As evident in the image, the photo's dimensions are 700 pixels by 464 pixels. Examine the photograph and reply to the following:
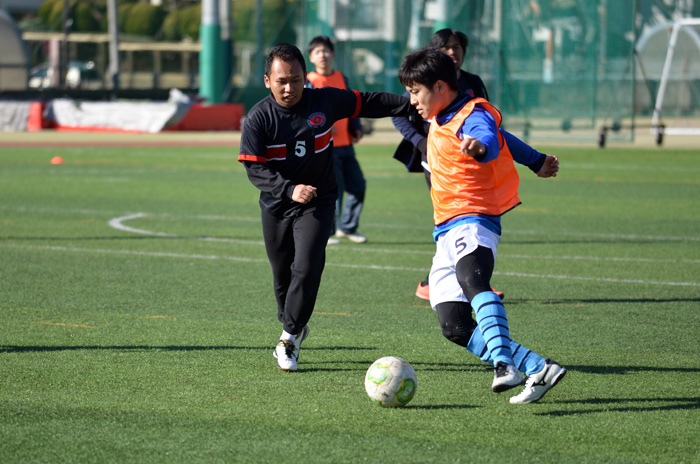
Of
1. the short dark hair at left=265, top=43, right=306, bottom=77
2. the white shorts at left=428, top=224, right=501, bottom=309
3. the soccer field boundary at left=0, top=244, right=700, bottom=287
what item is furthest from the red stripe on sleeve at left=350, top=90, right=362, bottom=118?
the soccer field boundary at left=0, top=244, right=700, bottom=287

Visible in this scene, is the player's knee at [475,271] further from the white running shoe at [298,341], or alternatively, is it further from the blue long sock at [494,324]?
the white running shoe at [298,341]

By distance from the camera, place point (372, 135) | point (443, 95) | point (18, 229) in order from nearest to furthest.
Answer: point (443, 95)
point (18, 229)
point (372, 135)

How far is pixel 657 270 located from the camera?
9062 millimetres

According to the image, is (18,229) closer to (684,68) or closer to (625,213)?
(625,213)

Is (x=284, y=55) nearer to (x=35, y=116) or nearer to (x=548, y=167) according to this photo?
(x=548, y=167)

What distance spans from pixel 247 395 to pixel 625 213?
946 centimetres

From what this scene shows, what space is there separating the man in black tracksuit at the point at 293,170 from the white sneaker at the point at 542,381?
1403 millimetres

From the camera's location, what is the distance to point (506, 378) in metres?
4.63

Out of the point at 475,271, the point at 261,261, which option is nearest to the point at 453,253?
the point at 475,271

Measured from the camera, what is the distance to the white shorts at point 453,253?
4.82 metres

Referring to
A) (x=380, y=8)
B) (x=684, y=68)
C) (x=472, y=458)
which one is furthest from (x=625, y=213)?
(x=380, y=8)

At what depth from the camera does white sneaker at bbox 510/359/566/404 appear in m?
4.73

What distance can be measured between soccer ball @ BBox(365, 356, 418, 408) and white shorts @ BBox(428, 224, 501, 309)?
44cm

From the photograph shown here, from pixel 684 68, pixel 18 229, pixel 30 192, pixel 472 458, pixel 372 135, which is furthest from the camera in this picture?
pixel 372 135
